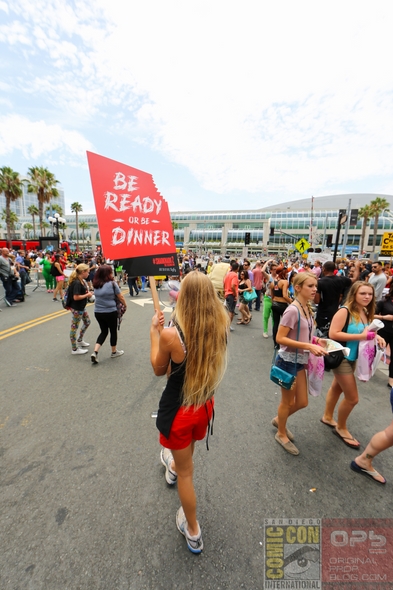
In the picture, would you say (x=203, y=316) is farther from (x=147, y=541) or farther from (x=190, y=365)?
(x=147, y=541)

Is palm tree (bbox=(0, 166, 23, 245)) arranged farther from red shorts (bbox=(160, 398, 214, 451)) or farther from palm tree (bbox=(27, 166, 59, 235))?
red shorts (bbox=(160, 398, 214, 451))

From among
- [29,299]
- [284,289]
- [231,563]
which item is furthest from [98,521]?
[29,299]

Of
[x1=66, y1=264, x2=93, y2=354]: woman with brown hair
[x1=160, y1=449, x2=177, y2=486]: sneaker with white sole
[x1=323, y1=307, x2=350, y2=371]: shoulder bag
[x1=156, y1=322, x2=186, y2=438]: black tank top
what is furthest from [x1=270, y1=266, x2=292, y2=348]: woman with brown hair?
[x1=156, y1=322, x2=186, y2=438]: black tank top

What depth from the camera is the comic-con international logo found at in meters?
1.73

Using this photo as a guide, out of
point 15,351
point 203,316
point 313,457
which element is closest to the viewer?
point 203,316

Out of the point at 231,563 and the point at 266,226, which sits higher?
the point at 266,226

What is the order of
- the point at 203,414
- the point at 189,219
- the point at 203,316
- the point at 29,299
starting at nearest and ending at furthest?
the point at 203,316, the point at 203,414, the point at 29,299, the point at 189,219

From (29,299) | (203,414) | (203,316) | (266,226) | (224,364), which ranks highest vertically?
(266,226)

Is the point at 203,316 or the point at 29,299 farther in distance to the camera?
the point at 29,299

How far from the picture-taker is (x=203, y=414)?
6.01 ft

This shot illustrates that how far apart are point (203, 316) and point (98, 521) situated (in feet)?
6.04

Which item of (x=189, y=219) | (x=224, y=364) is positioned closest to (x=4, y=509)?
(x=224, y=364)

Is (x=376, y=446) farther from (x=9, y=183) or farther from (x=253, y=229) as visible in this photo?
(x=253, y=229)

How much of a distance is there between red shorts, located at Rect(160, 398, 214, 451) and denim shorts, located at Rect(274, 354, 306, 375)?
1.28 metres
